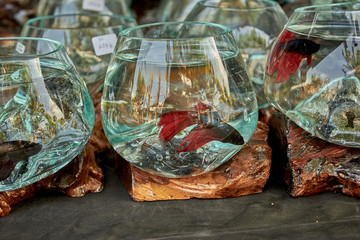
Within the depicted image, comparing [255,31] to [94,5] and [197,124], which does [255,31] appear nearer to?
[197,124]

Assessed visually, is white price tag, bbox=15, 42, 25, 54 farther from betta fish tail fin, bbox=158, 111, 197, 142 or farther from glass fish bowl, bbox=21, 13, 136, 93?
betta fish tail fin, bbox=158, 111, 197, 142

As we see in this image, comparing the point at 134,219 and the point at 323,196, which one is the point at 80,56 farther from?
the point at 323,196

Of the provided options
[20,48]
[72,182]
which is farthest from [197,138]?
[20,48]

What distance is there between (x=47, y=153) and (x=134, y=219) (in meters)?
0.16

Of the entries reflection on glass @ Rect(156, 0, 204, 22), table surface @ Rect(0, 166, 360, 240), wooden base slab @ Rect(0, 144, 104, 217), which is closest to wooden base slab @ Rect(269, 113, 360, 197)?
table surface @ Rect(0, 166, 360, 240)

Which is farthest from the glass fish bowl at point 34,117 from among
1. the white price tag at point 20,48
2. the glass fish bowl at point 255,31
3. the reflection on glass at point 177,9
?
the reflection on glass at point 177,9

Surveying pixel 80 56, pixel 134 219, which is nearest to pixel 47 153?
pixel 134 219

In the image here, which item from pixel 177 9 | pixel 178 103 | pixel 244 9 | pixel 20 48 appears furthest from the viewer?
pixel 177 9

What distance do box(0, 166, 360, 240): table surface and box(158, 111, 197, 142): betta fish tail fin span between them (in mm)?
131

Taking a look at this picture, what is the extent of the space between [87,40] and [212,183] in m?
0.49

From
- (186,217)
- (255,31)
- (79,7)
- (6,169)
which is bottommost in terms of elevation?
(186,217)

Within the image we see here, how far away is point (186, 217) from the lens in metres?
0.66

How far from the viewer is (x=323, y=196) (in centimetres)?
71

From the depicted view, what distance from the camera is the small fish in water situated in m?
0.62
